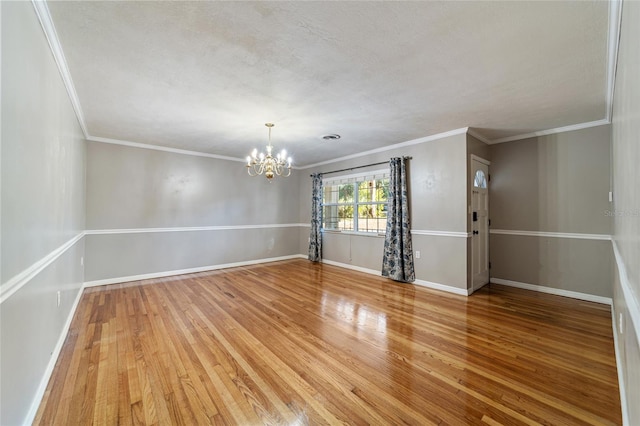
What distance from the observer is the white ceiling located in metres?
1.65

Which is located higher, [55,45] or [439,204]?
[55,45]

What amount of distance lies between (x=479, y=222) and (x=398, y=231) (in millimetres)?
1291

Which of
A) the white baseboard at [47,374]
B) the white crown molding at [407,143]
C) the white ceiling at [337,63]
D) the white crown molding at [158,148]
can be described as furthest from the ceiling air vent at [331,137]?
the white baseboard at [47,374]

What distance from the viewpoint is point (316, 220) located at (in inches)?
252

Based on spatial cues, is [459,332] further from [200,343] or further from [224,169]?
[224,169]

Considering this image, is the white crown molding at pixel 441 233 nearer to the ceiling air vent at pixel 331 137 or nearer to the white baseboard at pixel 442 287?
the white baseboard at pixel 442 287

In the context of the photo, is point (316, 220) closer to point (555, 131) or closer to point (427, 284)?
point (427, 284)

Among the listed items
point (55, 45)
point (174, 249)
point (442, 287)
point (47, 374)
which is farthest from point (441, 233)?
point (174, 249)

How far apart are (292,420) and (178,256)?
445cm

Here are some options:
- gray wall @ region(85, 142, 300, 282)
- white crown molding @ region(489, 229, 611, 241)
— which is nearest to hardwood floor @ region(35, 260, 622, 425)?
white crown molding @ region(489, 229, 611, 241)

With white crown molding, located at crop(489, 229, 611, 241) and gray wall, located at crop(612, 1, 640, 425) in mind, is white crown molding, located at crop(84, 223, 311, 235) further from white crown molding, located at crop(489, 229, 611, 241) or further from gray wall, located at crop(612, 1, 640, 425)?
gray wall, located at crop(612, 1, 640, 425)

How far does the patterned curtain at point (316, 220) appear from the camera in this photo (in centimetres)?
637

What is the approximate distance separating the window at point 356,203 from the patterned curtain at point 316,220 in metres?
0.12

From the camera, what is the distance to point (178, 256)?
5.18 metres
